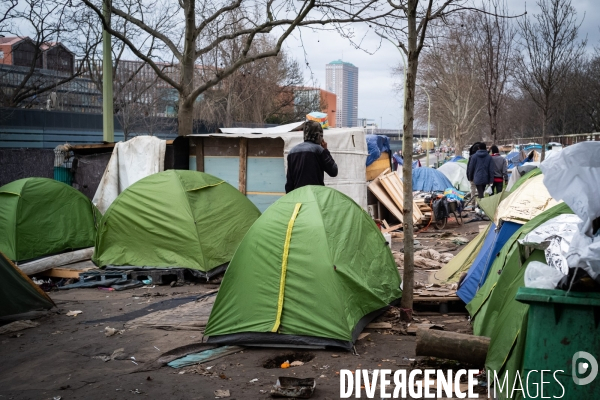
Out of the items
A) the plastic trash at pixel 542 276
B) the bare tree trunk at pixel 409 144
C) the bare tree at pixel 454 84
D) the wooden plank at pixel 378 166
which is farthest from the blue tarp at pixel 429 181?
the bare tree at pixel 454 84

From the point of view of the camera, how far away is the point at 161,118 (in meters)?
30.4

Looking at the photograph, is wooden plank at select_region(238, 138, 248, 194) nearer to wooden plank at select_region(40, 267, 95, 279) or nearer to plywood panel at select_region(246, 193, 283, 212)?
plywood panel at select_region(246, 193, 283, 212)

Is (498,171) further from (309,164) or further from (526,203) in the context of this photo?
(526,203)

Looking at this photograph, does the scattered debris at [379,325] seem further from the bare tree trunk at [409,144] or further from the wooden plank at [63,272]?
the wooden plank at [63,272]

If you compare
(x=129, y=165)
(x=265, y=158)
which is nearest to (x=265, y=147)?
(x=265, y=158)

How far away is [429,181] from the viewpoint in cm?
2255

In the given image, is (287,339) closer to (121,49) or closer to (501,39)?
(501,39)

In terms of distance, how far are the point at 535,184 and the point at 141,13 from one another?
1100 cm

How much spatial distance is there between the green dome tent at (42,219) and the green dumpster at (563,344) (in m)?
8.43

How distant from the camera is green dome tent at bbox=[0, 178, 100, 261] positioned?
9.94 meters

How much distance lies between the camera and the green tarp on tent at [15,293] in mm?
7120

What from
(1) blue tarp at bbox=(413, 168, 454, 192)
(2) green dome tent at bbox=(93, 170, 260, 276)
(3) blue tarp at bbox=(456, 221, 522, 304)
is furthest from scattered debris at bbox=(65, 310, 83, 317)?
(1) blue tarp at bbox=(413, 168, 454, 192)

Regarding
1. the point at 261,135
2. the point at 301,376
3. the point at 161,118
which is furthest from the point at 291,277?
the point at 161,118

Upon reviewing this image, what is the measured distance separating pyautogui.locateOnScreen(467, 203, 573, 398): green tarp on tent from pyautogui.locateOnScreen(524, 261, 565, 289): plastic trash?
1.21 ft
